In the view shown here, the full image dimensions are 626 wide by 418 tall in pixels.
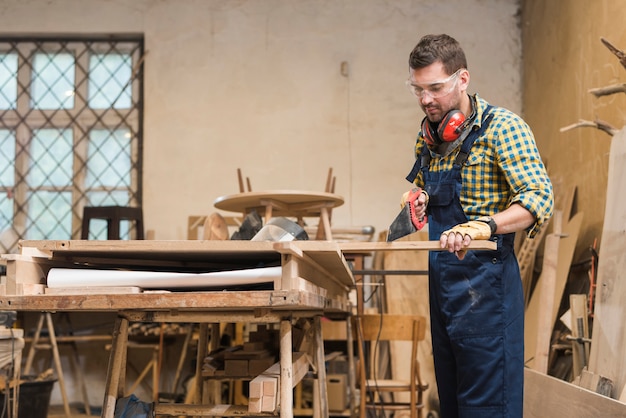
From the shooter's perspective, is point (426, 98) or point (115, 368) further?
point (426, 98)

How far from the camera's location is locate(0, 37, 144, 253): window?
6.52 meters

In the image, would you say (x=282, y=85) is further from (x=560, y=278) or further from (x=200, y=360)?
(x=200, y=360)

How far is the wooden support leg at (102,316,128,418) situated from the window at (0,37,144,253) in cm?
441

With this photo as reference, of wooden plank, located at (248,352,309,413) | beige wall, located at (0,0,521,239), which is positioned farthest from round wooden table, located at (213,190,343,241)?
beige wall, located at (0,0,521,239)

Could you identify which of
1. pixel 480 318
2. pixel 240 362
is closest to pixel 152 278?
pixel 480 318

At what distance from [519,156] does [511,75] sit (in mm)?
4560

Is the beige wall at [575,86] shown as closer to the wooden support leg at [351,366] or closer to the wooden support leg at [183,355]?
the wooden support leg at [351,366]

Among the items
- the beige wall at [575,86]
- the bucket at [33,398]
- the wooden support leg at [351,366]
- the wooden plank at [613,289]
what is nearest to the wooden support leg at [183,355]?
the bucket at [33,398]

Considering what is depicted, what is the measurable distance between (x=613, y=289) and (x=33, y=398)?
3.65m

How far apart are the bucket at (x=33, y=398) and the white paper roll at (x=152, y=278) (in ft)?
10.7

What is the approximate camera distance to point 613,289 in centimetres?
317

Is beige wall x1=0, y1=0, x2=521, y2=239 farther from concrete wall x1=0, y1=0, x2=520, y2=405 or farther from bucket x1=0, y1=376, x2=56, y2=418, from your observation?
bucket x1=0, y1=376, x2=56, y2=418

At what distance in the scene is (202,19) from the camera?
21.6 feet

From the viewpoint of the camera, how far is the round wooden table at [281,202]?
3650mm
